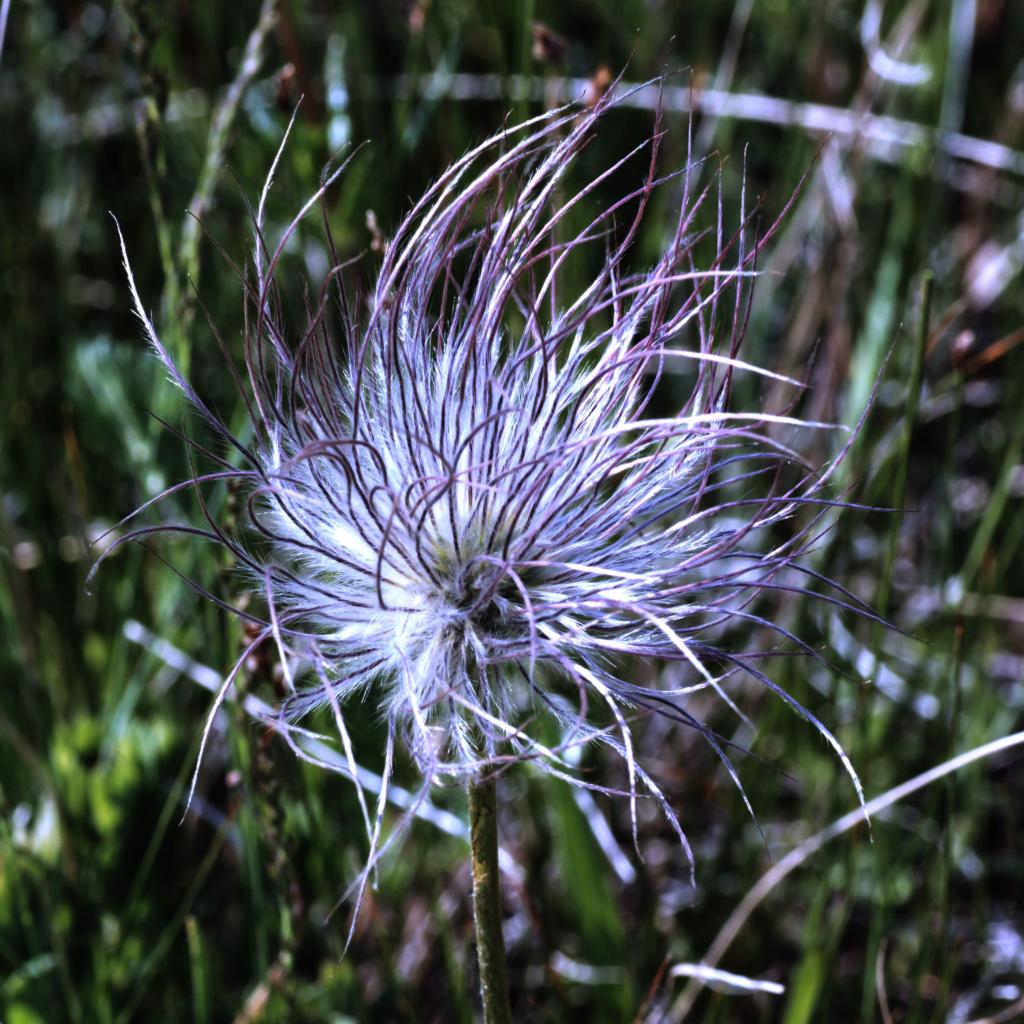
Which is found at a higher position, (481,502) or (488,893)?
(481,502)

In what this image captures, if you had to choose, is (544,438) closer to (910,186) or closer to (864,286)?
(910,186)

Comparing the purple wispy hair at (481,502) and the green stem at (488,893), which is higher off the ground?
the purple wispy hair at (481,502)

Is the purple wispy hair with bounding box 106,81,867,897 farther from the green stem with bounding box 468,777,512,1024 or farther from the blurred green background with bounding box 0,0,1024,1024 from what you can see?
the blurred green background with bounding box 0,0,1024,1024

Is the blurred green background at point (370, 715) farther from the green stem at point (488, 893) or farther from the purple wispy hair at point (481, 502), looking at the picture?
the green stem at point (488, 893)

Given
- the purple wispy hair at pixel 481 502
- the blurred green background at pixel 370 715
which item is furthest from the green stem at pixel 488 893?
the blurred green background at pixel 370 715

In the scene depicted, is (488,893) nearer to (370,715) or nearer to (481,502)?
(481,502)

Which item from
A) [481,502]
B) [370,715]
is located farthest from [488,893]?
[370,715]
